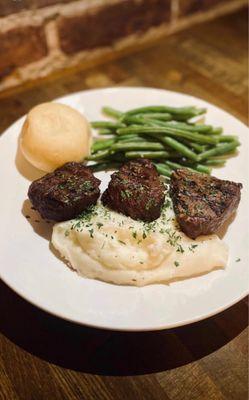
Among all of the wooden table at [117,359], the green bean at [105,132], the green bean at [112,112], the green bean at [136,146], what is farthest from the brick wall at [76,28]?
the wooden table at [117,359]

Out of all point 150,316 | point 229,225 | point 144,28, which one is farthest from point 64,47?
point 150,316

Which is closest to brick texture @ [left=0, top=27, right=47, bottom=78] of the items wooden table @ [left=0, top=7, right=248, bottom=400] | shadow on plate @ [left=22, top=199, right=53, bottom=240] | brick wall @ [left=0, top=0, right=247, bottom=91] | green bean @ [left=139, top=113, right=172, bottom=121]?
brick wall @ [left=0, top=0, right=247, bottom=91]

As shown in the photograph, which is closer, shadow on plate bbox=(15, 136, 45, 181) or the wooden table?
the wooden table

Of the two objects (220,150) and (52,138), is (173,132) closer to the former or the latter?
(220,150)

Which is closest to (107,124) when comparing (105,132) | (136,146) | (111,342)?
(105,132)

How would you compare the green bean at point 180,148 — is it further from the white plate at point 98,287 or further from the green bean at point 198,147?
the white plate at point 98,287

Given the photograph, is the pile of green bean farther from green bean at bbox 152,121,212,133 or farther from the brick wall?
the brick wall
